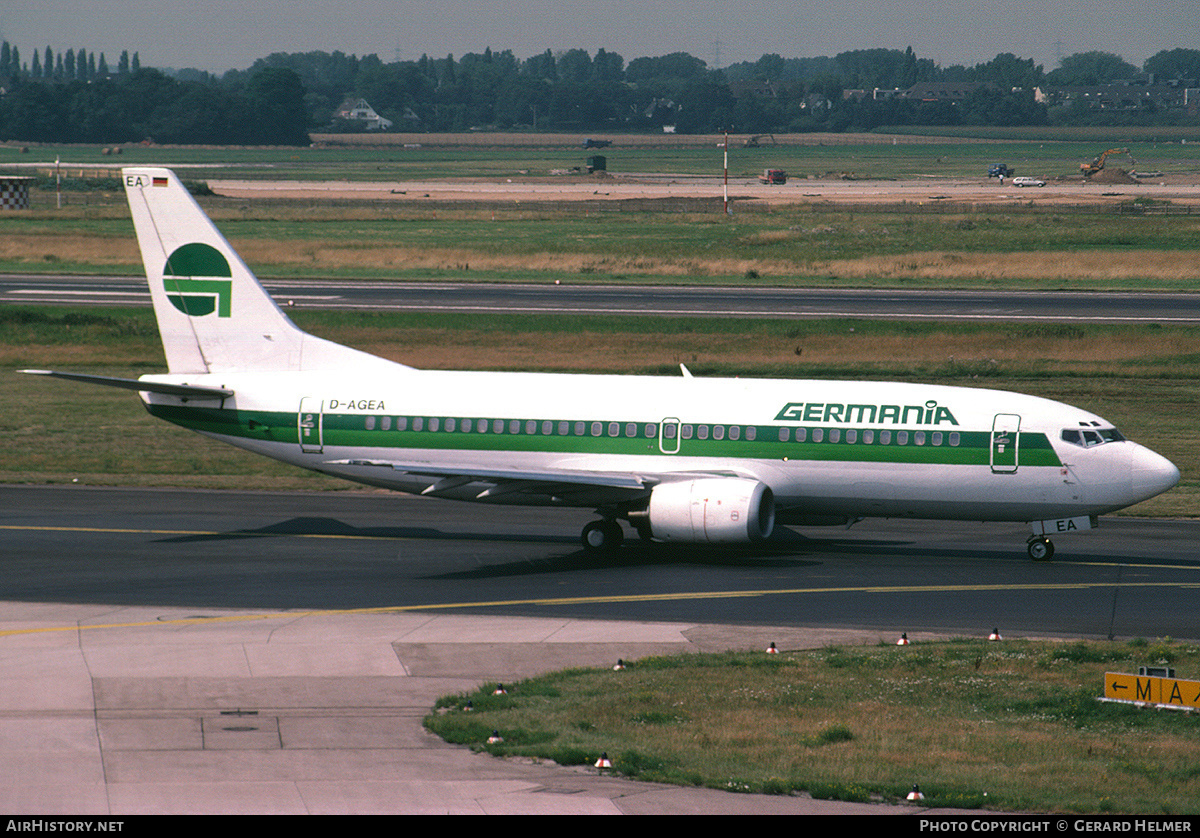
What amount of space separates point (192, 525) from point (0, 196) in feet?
405

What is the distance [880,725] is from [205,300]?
24.7 metres

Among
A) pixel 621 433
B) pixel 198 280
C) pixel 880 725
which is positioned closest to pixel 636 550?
pixel 621 433

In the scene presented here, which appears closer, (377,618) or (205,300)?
(377,618)

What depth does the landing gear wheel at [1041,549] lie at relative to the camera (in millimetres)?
34875

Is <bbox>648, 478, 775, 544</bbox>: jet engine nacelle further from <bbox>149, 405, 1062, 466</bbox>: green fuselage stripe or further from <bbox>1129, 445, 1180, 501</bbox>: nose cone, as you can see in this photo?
<bbox>1129, 445, 1180, 501</bbox>: nose cone

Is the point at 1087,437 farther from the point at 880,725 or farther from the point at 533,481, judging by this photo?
the point at 880,725

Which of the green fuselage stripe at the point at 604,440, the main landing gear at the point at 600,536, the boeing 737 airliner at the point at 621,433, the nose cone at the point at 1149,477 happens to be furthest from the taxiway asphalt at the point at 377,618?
the green fuselage stripe at the point at 604,440

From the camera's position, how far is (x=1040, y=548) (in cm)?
3497

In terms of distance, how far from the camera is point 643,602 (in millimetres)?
30766

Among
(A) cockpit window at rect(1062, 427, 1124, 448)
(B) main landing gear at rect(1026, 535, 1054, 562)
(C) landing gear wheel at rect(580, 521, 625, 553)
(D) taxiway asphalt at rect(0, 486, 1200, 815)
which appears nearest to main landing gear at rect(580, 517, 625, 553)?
(C) landing gear wheel at rect(580, 521, 625, 553)

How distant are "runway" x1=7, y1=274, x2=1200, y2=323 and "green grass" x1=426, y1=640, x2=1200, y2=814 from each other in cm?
5252

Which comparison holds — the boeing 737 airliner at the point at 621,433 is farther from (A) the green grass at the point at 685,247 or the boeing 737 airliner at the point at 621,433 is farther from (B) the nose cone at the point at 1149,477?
(A) the green grass at the point at 685,247

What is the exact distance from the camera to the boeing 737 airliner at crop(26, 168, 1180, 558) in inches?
1340

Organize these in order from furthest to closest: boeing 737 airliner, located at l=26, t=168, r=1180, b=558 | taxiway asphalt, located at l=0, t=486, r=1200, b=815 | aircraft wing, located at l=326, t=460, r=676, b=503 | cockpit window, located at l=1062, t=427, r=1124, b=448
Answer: aircraft wing, located at l=326, t=460, r=676, b=503
boeing 737 airliner, located at l=26, t=168, r=1180, b=558
cockpit window, located at l=1062, t=427, r=1124, b=448
taxiway asphalt, located at l=0, t=486, r=1200, b=815
